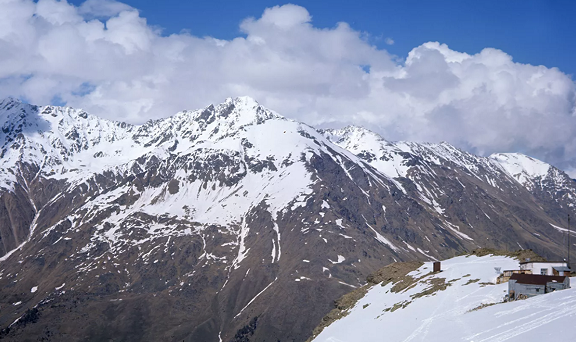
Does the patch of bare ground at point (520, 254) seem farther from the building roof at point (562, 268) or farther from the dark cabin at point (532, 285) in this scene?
the dark cabin at point (532, 285)

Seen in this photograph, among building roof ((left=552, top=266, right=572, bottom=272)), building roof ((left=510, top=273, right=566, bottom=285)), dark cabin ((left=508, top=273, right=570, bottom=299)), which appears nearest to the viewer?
dark cabin ((left=508, top=273, right=570, bottom=299))

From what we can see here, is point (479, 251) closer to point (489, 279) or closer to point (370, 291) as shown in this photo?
point (370, 291)

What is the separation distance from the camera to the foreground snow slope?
1766 inches

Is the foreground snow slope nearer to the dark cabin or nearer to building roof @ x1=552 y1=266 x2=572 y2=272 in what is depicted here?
the dark cabin

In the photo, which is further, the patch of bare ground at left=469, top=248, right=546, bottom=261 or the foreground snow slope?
the patch of bare ground at left=469, top=248, right=546, bottom=261

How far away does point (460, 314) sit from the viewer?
56.1 meters

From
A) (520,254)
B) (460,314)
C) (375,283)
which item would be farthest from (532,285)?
(375,283)

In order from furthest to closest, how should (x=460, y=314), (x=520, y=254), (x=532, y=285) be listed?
(x=520, y=254)
(x=532, y=285)
(x=460, y=314)

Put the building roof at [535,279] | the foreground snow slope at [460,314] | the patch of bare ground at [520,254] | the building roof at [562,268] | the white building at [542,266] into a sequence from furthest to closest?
the patch of bare ground at [520,254], the white building at [542,266], the building roof at [562,268], the building roof at [535,279], the foreground snow slope at [460,314]

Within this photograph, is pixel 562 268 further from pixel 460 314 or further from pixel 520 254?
pixel 460 314

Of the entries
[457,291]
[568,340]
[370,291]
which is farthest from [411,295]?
[568,340]

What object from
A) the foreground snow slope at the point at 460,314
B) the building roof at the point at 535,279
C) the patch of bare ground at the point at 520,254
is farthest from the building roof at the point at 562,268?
the building roof at the point at 535,279

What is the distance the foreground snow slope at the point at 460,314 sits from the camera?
44844 millimetres

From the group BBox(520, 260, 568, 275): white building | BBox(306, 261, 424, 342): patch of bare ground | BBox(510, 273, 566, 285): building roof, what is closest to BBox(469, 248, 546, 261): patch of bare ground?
BBox(520, 260, 568, 275): white building
